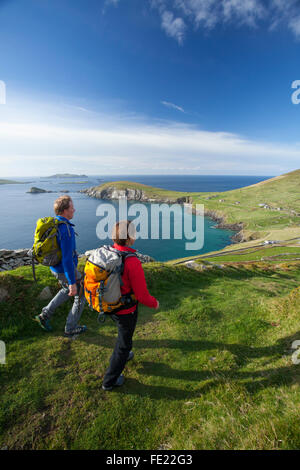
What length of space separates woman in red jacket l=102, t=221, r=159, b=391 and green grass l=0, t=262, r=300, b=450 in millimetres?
687

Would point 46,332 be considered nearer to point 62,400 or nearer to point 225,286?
point 62,400

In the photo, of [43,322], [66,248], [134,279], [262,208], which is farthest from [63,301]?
[262,208]

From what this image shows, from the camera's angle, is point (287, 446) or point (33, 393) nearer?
point (287, 446)

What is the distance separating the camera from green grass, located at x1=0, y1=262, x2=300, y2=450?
10.8 ft

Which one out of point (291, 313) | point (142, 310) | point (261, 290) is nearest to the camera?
point (291, 313)

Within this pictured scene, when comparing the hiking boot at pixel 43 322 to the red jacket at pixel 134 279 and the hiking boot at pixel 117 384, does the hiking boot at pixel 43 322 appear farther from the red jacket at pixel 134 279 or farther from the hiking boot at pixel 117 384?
the red jacket at pixel 134 279

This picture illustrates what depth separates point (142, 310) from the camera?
25.2ft

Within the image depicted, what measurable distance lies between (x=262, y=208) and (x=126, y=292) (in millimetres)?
162424

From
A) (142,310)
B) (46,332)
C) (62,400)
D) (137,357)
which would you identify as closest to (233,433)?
(137,357)

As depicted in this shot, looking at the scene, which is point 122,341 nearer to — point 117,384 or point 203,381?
point 117,384

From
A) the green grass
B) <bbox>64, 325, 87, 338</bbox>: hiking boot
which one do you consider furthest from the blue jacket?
the green grass

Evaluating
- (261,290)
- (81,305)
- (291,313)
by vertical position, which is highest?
(81,305)

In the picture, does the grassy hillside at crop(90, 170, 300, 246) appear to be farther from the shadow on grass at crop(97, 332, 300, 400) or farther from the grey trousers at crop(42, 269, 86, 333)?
the grey trousers at crop(42, 269, 86, 333)
